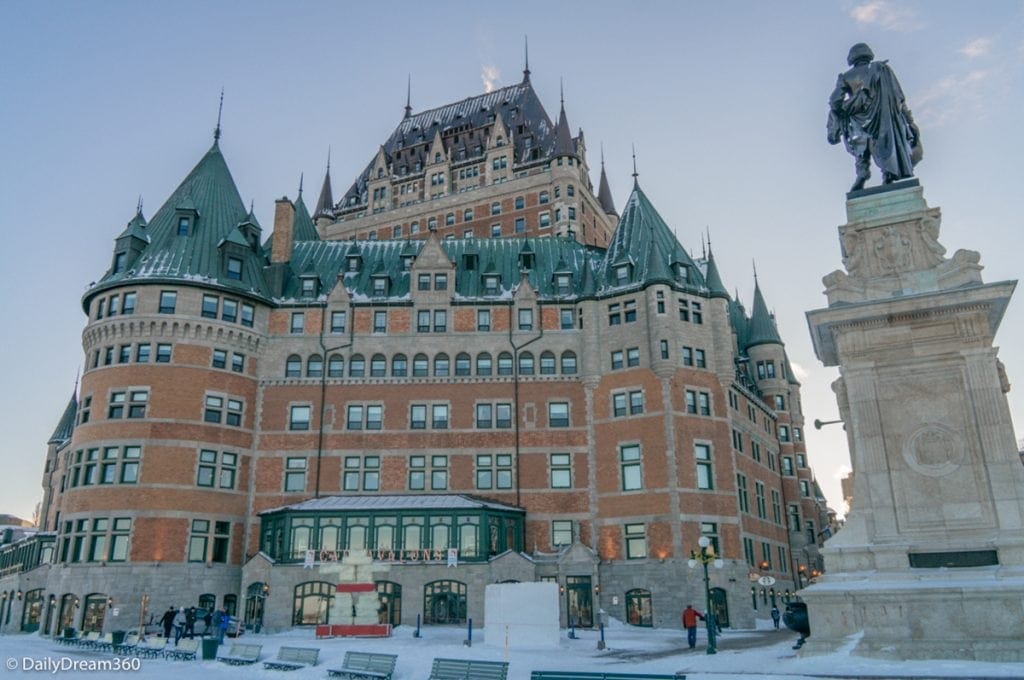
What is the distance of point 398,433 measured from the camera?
51.5 m

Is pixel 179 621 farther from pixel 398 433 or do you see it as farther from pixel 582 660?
pixel 582 660

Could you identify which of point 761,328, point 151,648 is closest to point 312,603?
point 151,648

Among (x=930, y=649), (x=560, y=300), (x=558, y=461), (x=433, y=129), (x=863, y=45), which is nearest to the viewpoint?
(x=930, y=649)

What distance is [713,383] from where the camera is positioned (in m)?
51.1

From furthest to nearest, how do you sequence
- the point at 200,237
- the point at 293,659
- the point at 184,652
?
the point at 200,237, the point at 184,652, the point at 293,659

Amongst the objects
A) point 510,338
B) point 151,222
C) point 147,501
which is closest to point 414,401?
point 510,338

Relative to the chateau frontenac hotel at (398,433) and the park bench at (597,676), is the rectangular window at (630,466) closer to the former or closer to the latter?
the chateau frontenac hotel at (398,433)

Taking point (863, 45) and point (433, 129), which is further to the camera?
point (433, 129)

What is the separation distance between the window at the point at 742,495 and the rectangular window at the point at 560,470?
34.8 ft

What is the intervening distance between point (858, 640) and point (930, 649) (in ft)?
4.36

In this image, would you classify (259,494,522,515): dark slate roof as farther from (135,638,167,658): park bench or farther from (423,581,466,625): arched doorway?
(135,638,167,658): park bench

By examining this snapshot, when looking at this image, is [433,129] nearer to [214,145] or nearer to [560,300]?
[214,145]

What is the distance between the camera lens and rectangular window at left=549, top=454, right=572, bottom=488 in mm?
50531

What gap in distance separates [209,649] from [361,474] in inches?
→ 902
